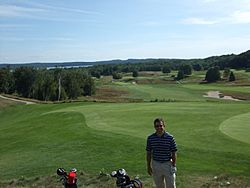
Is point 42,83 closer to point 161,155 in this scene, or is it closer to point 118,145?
point 118,145

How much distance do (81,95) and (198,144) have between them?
258 ft

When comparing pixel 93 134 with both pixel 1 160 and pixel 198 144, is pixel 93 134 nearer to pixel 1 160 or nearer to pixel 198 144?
pixel 1 160

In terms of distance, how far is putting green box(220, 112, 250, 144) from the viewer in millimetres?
16950

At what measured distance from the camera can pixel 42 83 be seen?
86438mm

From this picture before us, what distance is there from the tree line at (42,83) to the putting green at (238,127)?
213 feet

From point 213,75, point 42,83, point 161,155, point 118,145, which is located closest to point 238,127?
point 118,145

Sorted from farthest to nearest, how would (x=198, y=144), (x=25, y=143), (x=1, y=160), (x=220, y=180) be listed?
(x=25, y=143)
(x=1, y=160)
(x=198, y=144)
(x=220, y=180)

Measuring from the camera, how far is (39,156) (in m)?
16.6

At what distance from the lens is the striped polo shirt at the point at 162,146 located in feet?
27.8

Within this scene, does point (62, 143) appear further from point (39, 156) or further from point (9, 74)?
point (9, 74)

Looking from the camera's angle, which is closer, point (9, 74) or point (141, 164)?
point (141, 164)

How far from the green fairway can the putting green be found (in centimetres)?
38

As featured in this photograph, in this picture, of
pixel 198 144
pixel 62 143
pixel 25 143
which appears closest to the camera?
pixel 198 144

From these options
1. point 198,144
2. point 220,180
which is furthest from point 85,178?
point 198,144
